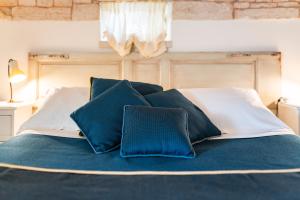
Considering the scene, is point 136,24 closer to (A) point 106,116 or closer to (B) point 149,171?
(A) point 106,116

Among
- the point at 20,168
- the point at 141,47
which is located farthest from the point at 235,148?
the point at 141,47

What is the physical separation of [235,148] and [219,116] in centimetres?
59

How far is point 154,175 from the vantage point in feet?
4.11

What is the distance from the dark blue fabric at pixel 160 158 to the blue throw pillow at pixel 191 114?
71 mm

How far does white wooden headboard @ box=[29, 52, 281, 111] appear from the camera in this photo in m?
2.95

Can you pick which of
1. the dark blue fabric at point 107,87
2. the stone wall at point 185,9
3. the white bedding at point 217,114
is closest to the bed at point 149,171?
the white bedding at point 217,114

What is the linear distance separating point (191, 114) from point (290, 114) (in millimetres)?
1261

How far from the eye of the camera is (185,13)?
9.89ft

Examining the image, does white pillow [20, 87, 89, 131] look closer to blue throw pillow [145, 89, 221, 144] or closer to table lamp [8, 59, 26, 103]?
table lamp [8, 59, 26, 103]

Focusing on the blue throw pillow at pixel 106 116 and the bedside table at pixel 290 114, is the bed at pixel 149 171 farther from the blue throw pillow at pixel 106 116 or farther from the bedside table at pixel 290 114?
the bedside table at pixel 290 114

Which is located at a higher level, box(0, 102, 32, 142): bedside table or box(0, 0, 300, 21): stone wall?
box(0, 0, 300, 21): stone wall

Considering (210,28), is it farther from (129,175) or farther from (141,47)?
(129,175)

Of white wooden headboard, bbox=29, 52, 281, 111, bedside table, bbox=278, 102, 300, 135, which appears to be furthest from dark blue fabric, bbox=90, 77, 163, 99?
bedside table, bbox=278, 102, 300, 135

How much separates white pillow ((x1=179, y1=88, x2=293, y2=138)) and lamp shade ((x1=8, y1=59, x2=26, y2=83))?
5.17ft
